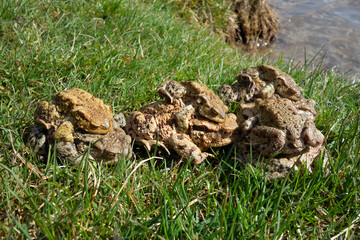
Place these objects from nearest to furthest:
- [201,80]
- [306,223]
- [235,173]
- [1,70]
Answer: [306,223]
[235,173]
[1,70]
[201,80]

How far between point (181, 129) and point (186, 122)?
84 millimetres

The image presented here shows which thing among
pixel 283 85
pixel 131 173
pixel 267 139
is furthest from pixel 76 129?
pixel 283 85

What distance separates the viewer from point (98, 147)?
278cm

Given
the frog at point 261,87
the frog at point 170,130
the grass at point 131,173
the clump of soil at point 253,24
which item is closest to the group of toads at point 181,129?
the frog at point 170,130

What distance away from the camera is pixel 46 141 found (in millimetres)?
2826

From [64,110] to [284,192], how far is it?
2.02m

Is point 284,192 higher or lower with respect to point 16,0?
lower

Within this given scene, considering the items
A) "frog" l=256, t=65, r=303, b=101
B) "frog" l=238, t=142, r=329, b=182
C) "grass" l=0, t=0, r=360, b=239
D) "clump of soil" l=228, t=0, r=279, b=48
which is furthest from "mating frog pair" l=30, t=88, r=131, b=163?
"clump of soil" l=228, t=0, r=279, b=48

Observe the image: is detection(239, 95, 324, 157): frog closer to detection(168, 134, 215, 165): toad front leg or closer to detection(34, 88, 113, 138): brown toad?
detection(168, 134, 215, 165): toad front leg

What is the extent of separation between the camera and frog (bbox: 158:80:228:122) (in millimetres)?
2928

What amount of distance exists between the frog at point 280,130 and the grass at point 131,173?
23 centimetres

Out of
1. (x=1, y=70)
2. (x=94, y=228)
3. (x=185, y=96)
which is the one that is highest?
(x=185, y=96)

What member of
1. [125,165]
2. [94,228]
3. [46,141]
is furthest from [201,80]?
[94,228]

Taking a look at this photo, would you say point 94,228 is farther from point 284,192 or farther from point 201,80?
point 201,80
